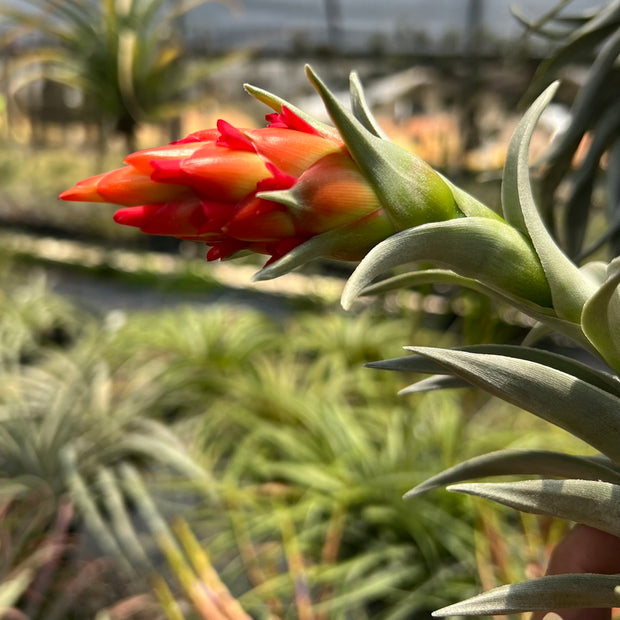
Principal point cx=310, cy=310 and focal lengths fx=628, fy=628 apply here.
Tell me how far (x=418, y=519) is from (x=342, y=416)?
30cm

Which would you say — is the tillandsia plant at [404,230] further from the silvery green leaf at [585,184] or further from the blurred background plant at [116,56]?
the blurred background plant at [116,56]

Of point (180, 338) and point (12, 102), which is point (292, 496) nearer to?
point (180, 338)

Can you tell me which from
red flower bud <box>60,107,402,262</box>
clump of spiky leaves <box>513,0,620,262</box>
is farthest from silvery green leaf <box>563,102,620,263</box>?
red flower bud <box>60,107,402,262</box>

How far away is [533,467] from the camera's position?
0.85ft

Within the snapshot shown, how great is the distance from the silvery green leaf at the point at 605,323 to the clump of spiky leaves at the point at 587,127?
0.30 metres

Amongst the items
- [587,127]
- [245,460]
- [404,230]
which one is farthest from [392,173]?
[245,460]

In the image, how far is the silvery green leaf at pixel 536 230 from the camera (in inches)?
8.3

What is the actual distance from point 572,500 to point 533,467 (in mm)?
45

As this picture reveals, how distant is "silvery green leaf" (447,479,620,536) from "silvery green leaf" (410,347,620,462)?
0.02 metres

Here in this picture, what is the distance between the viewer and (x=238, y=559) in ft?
3.41

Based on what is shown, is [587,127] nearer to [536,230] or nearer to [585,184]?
[585,184]

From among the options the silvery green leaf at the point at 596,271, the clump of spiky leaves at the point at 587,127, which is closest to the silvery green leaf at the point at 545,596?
the silvery green leaf at the point at 596,271

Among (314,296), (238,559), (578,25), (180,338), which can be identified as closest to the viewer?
(578,25)

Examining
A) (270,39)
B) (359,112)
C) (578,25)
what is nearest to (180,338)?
(578,25)
